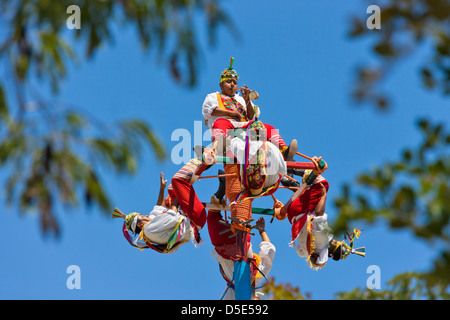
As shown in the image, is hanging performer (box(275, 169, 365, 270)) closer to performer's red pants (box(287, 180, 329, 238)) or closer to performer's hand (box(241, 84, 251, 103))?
performer's red pants (box(287, 180, 329, 238))

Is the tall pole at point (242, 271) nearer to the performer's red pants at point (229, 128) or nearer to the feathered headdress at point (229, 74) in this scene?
the performer's red pants at point (229, 128)

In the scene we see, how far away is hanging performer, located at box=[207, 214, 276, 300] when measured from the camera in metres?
8.67

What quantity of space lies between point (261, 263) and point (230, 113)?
2080mm

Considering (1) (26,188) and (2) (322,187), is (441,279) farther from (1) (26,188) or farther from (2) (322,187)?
(2) (322,187)

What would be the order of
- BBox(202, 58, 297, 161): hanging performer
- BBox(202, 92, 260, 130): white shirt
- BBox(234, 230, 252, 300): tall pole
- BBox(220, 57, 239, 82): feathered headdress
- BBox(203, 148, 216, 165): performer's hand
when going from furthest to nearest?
BBox(220, 57, 239, 82): feathered headdress, BBox(202, 92, 260, 130): white shirt, BBox(202, 58, 297, 161): hanging performer, BBox(234, 230, 252, 300): tall pole, BBox(203, 148, 216, 165): performer's hand

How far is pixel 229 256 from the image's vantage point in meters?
8.69

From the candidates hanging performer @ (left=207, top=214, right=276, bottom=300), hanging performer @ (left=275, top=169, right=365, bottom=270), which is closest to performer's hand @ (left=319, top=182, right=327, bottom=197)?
hanging performer @ (left=275, top=169, right=365, bottom=270)

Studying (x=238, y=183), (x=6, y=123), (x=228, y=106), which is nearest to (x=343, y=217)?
(x=6, y=123)

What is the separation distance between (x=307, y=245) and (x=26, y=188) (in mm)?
5224

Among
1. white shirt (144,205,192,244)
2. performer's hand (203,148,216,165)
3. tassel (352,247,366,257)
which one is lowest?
tassel (352,247,366,257)

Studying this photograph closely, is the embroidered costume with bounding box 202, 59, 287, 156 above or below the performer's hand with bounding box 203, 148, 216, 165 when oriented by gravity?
above

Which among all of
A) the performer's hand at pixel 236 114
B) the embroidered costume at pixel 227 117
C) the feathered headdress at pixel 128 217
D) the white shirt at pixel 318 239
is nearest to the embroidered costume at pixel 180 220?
the feathered headdress at pixel 128 217

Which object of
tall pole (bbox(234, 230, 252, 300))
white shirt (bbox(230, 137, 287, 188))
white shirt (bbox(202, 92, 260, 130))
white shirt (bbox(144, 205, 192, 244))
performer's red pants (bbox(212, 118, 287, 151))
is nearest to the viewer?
white shirt (bbox(230, 137, 287, 188))

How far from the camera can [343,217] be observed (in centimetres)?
316
